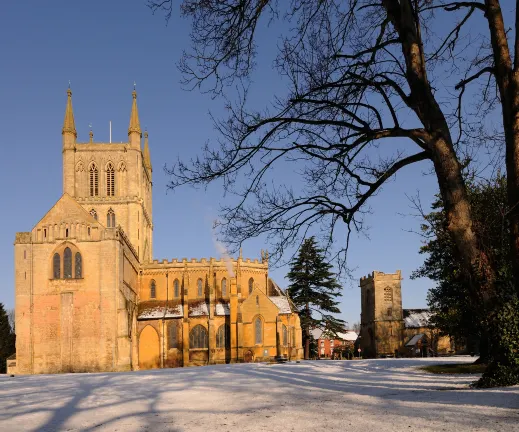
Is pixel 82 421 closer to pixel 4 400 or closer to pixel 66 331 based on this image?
pixel 4 400

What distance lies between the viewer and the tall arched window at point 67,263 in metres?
51.2

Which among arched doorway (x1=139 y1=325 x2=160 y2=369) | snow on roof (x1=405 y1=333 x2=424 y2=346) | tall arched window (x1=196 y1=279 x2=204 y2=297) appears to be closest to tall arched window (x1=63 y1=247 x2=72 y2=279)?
arched doorway (x1=139 y1=325 x2=160 y2=369)

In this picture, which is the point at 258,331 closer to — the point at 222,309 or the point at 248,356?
the point at 248,356

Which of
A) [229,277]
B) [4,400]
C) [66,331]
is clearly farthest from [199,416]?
[229,277]

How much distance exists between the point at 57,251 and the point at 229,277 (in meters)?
21.1

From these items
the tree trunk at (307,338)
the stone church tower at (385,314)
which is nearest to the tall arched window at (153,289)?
the tree trunk at (307,338)

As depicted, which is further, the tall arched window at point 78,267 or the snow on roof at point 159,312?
the snow on roof at point 159,312

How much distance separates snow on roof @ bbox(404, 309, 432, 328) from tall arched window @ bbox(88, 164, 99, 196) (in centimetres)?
4389

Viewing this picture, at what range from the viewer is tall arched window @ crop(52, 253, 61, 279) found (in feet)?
168

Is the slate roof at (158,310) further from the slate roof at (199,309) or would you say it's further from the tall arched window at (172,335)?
the slate roof at (199,309)

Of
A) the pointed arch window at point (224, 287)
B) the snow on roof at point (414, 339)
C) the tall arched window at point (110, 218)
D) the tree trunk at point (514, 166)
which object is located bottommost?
the snow on roof at point (414, 339)

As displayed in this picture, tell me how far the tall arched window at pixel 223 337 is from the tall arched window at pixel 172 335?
4.39 m

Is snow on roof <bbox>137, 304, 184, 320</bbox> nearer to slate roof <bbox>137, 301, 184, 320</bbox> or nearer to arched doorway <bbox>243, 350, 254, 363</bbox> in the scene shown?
slate roof <bbox>137, 301, 184, 320</bbox>

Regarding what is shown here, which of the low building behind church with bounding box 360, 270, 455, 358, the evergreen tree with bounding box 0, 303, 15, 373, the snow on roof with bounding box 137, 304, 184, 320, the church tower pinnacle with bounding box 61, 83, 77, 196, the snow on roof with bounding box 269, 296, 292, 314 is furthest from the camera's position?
the low building behind church with bounding box 360, 270, 455, 358
